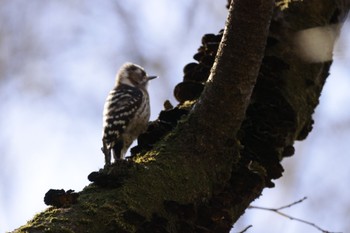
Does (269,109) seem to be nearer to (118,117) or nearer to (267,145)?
(267,145)

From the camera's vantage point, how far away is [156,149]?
3236 millimetres

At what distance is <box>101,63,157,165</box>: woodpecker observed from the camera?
6.37 m

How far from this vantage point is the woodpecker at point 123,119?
637 cm

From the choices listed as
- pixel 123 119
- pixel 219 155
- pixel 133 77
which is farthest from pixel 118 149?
pixel 219 155

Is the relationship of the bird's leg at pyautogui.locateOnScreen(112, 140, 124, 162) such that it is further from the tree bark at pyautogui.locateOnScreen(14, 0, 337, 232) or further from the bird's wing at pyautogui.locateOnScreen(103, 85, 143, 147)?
the tree bark at pyautogui.locateOnScreen(14, 0, 337, 232)

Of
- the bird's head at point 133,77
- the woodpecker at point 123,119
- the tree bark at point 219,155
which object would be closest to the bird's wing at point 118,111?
the woodpecker at point 123,119

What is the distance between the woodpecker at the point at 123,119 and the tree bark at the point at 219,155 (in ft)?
9.23

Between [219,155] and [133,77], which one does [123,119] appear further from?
[219,155]

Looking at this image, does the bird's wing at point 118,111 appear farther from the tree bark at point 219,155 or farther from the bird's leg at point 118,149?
the tree bark at point 219,155

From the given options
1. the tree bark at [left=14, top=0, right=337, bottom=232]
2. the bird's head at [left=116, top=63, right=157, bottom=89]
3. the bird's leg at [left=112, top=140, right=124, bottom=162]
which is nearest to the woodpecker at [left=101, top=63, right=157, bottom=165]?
the bird's leg at [left=112, top=140, right=124, bottom=162]

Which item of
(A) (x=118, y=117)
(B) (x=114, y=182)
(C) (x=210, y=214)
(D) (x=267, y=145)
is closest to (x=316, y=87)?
(D) (x=267, y=145)

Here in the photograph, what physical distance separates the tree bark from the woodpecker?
2.81 metres

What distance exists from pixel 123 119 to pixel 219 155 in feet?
11.1

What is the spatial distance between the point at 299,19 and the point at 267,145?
0.86 m
